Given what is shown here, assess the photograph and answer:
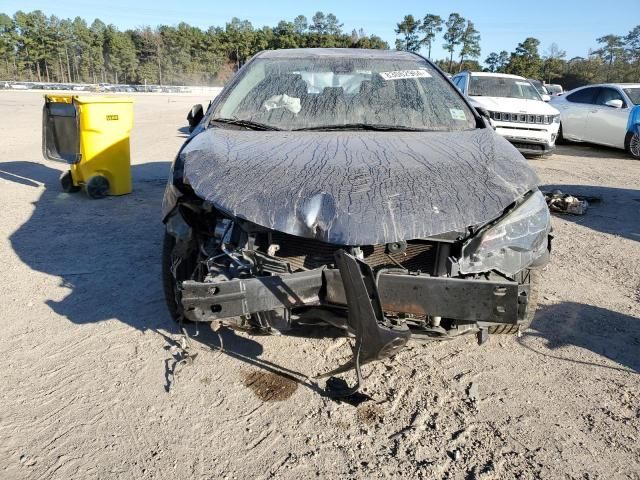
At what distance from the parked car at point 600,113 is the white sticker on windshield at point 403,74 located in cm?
877

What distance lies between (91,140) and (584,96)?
35.8ft

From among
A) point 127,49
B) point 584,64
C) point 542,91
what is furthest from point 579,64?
point 127,49

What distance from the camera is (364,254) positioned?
2.40m

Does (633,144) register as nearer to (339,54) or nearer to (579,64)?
(339,54)

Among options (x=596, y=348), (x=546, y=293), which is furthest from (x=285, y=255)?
(x=546, y=293)

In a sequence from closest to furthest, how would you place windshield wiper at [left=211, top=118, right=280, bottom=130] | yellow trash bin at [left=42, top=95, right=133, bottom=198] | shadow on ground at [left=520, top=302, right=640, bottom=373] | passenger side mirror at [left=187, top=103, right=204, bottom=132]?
shadow on ground at [left=520, top=302, right=640, bottom=373], windshield wiper at [left=211, top=118, right=280, bottom=130], passenger side mirror at [left=187, top=103, right=204, bottom=132], yellow trash bin at [left=42, top=95, right=133, bottom=198]

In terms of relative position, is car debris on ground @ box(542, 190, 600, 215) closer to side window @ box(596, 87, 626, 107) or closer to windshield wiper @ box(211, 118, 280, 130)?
windshield wiper @ box(211, 118, 280, 130)

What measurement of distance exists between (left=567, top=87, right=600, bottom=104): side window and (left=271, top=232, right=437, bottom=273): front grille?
37.0ft

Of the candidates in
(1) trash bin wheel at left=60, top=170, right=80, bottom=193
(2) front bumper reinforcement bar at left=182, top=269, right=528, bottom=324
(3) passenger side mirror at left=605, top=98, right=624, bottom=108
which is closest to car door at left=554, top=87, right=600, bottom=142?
(3) passenger side mirror at left=605, top=98, right=624, bottom=108

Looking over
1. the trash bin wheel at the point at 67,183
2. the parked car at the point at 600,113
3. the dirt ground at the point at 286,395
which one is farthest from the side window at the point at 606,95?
the trash bin wheel at the point at 67,183

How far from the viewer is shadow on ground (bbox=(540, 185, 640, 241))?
552cm

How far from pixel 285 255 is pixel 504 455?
52.5 inches

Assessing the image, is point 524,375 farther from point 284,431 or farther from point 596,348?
point 284,431

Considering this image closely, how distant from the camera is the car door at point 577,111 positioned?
11617 mm
